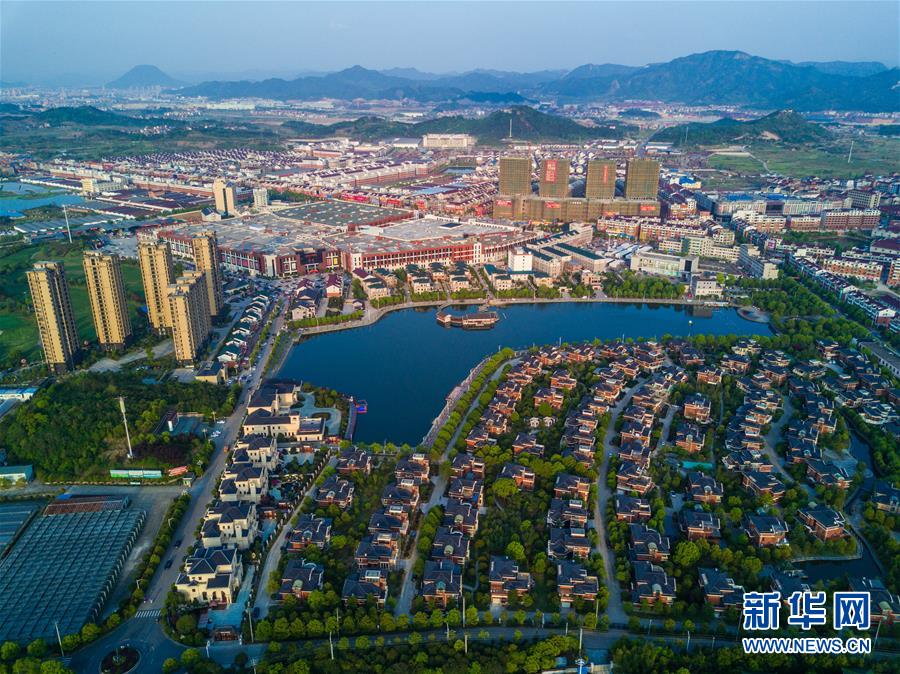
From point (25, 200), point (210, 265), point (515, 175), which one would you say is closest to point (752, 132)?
point (515, 175)

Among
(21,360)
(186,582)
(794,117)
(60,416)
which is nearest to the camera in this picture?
(186,582)

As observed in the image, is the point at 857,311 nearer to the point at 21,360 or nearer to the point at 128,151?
the point at 21,360

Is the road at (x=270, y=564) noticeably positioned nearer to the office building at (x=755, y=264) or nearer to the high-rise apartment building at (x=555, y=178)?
the office building at (x=755, y=264)

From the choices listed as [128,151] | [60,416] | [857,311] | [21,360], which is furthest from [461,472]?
[128,151]

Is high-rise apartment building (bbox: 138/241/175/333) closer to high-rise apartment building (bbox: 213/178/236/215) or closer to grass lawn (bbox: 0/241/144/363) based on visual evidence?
grass lawn (bbox: 0/241/144/363)

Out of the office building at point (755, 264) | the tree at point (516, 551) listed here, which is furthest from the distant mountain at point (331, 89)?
the tree at point (516, 551)
